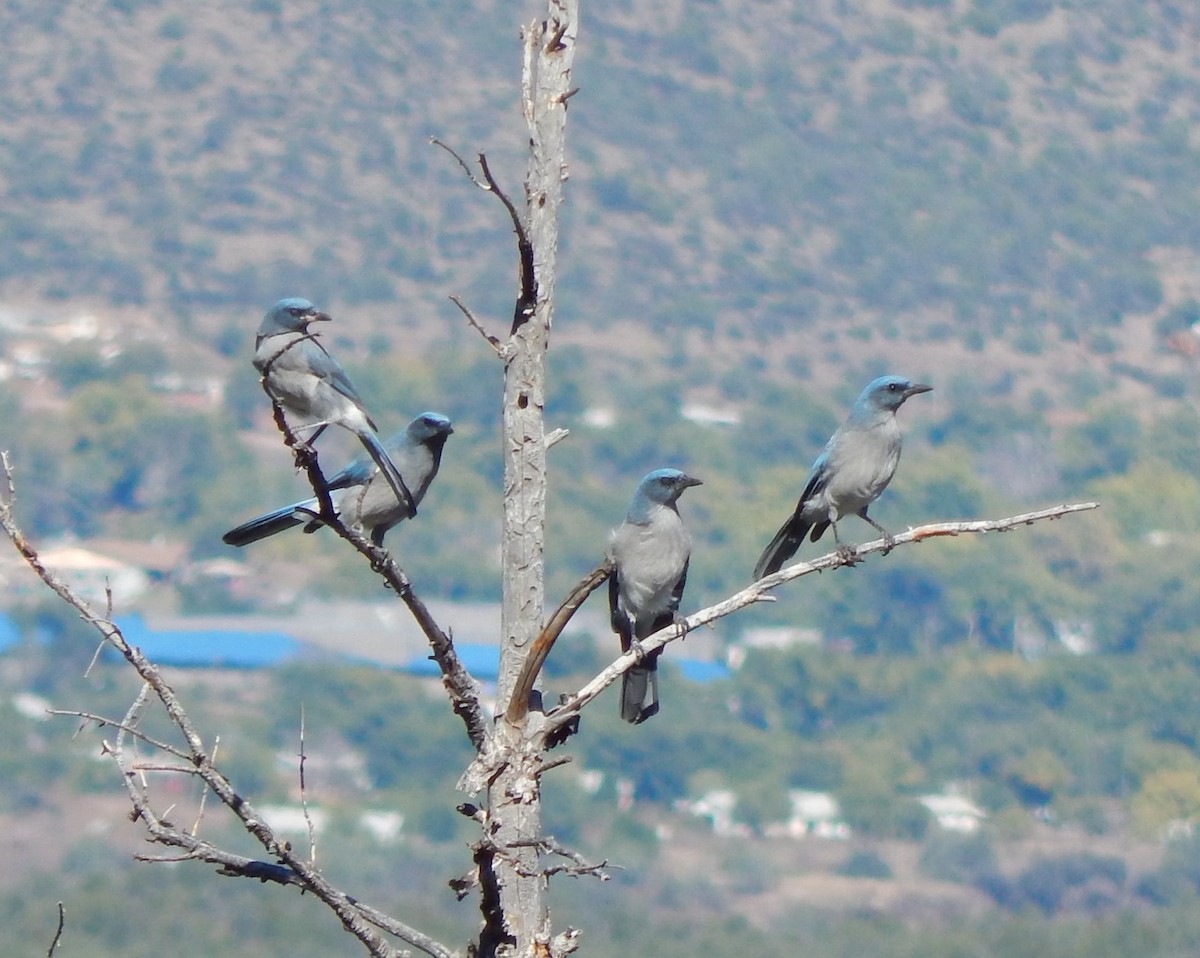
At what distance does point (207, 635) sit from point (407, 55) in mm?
43870

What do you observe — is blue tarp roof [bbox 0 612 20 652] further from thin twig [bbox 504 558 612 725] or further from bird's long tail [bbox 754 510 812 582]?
thin twig [bbox 504 558 612 725]

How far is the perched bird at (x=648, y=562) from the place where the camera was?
884 cm

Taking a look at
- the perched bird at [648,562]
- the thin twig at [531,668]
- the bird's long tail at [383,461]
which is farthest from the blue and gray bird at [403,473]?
the thin twig at [531,668]

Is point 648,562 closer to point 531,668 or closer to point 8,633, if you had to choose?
point 531,668

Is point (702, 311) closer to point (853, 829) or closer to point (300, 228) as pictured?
point (300, 228)

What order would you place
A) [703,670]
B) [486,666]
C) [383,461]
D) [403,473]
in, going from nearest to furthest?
[383,461] → [403,473] → [486,666] → [703,670]

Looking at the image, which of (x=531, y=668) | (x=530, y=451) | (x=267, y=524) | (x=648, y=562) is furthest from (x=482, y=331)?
(x=648, y=562)

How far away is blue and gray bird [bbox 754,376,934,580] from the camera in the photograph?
948 centimetres

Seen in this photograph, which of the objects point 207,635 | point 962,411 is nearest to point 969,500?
point 962,411

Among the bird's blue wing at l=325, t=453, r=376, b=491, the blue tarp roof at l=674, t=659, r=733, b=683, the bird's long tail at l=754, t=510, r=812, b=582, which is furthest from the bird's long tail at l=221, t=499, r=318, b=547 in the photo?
the blue tarp roof at l=674, t=659, r=733, b=683

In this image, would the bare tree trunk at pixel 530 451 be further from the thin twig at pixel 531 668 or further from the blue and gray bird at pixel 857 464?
the blue and gray bird at pixel 857 464

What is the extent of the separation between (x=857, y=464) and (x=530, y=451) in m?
3.30

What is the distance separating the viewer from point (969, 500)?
228 feet

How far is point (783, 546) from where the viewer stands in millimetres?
9359
